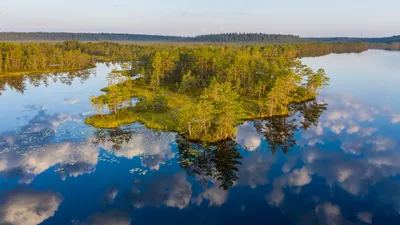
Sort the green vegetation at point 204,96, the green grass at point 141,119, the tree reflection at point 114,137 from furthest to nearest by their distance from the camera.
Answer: the green grass at point 141,119
the green vegetation at point 204,96
the tree reflection at point 114,137

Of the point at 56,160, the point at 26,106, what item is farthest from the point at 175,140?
the point at 26,106

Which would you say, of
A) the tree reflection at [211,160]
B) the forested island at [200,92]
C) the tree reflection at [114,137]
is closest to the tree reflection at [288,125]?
the forested island at [200,92]

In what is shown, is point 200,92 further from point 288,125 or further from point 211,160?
point 211,160

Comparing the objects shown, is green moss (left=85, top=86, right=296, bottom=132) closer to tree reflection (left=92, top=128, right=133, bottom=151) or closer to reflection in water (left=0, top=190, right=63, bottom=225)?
tree reflection (left=92, top=128, right=133, bottom=151)

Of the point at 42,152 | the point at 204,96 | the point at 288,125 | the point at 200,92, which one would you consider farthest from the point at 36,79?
the point at 288,125

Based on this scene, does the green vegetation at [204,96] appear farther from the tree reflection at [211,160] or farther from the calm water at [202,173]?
the calm water at [202,173]

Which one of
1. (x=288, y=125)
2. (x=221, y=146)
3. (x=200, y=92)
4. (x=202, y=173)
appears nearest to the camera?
(x=202, y=173)

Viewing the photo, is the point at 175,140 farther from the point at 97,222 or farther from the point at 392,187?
the point at 392,187
